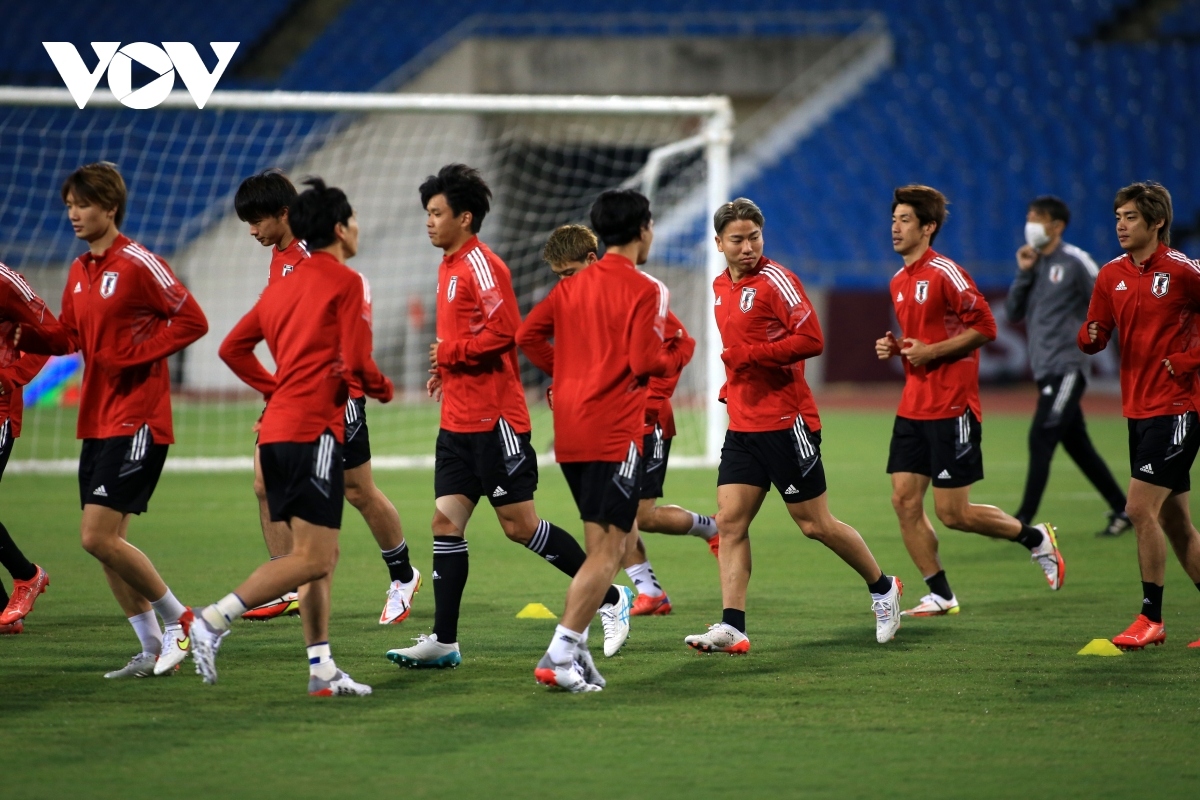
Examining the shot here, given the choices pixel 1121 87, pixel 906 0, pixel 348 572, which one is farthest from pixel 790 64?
pixel 348 572

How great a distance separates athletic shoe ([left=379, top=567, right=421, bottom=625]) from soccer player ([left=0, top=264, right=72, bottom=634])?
162 centimetres

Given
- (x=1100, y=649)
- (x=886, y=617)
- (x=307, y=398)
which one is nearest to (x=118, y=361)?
(x=307, y=398)

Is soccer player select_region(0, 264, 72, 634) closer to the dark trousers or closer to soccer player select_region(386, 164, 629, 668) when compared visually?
soccer player select_region(386, 164, 629, 668)

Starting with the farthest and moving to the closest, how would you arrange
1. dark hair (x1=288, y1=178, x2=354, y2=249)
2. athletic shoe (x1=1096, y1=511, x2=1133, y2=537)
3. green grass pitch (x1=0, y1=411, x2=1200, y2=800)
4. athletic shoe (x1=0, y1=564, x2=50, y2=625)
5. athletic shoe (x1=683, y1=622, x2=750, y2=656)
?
athletic shoe (x1=1096, y1=511, x2=1133, y2=537)
athletic shoe (x1=0, y1=564, x2=50, y2=625)
athletic shoe (x1=683, y1=622, x2=750, y2=656)
dark hair (x1=288, y1=178, x2=354, y2=249)
green grass pitch (x1=0, y1=411, x2=1200, y2=800)

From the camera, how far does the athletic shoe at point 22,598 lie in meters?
6.44

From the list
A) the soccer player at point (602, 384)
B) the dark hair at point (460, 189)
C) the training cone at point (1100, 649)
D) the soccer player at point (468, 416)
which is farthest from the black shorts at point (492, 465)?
the training cone at point (1100, 649)

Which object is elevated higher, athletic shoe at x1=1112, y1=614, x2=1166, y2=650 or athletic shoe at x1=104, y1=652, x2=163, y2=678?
athletic shoe at x1=104, y1=652, x2=163, y2=678

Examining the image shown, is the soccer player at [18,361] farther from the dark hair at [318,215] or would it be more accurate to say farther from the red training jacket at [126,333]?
the dark hair at [318,215]

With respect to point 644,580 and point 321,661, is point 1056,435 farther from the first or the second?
point 321,661

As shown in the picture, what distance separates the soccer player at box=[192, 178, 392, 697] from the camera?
4863mm

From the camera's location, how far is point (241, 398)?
19.7 meters

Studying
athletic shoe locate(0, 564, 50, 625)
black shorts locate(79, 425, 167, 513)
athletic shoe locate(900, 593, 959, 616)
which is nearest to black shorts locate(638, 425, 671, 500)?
athletic shoe locate(900, 593, 959, 616)

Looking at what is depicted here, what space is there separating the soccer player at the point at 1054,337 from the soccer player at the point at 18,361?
243 inches

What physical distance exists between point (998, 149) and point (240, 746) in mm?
22951
